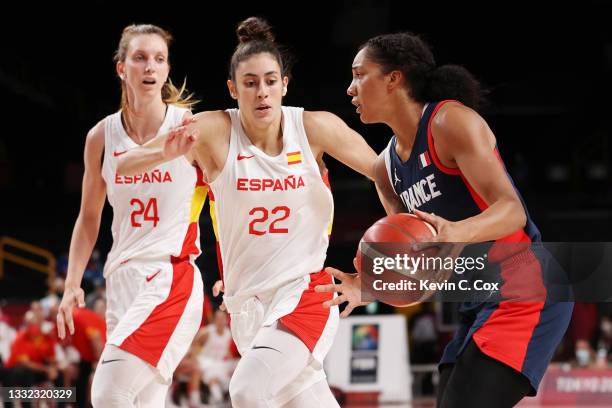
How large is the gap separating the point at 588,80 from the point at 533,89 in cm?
104

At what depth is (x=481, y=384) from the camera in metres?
3.02

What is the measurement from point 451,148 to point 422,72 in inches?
19.6

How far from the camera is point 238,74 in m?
4.09

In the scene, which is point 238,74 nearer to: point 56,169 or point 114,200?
point 114,200

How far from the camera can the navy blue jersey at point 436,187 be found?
321 centimetres

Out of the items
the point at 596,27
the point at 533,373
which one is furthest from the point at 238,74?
the point at 596,27

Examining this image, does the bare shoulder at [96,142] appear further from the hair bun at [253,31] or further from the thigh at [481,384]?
the thigh at [481,384]

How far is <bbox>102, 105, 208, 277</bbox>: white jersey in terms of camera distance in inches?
178

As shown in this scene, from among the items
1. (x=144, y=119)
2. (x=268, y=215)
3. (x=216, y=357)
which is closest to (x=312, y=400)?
(x=268, y=215)

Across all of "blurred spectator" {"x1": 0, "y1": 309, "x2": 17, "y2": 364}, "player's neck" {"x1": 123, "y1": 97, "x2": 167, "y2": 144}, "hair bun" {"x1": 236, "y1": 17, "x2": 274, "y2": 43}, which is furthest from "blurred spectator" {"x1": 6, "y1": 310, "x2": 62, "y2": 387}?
"hair bun" {"x1": 236, "y1": 17, "x2": 274, "y2": 43}

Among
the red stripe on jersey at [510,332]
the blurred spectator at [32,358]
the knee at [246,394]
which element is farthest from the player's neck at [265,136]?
the blurred spectator at [32,358]

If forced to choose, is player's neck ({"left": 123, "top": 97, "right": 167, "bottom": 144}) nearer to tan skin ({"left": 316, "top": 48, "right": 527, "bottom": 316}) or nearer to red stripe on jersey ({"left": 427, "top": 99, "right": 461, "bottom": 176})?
tan skin ({"left": 316, "top": 48, "right": 527, "bottom": 316})

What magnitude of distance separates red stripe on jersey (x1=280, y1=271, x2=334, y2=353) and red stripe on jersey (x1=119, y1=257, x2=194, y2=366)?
2.54 feet

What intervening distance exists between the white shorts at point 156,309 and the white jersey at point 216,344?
203 inches
